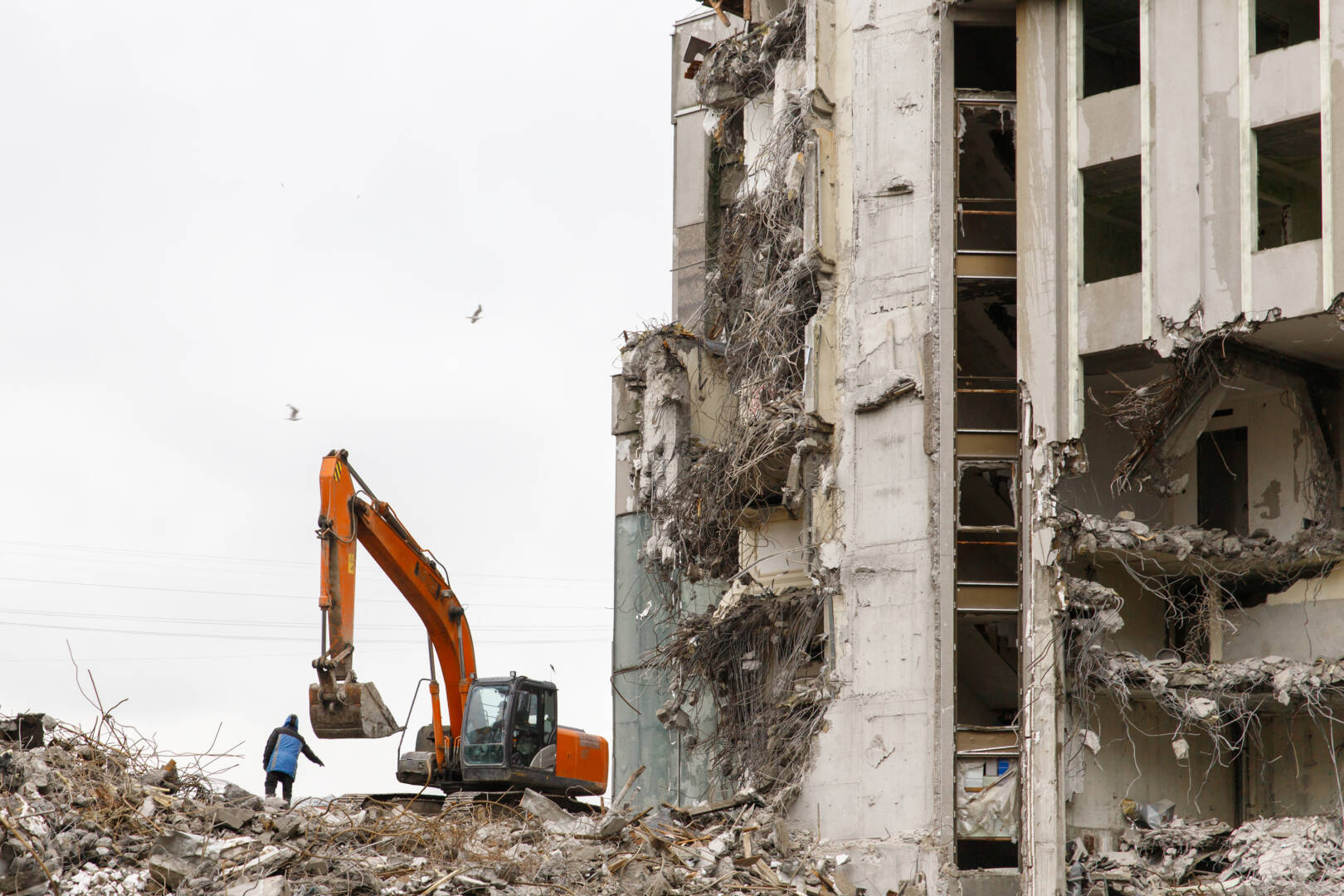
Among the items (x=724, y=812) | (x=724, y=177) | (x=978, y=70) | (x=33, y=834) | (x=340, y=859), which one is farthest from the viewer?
(x=724, y=177)

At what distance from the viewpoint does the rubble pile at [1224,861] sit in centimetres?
1877

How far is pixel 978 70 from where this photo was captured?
23859 mm

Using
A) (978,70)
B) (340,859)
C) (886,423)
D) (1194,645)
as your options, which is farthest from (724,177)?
(340,859)

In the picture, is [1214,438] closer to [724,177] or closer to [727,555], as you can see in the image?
[727,555]

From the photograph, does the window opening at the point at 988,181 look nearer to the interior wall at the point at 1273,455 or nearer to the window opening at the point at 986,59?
the window opening at the point at 986,59

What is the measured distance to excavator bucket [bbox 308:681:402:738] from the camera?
62.3 ft

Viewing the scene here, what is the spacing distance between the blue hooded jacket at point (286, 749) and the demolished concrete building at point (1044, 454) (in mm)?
5660

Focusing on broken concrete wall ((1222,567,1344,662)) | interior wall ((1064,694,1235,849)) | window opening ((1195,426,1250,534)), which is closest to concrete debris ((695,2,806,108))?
window opening ((1195,426,1250,534))

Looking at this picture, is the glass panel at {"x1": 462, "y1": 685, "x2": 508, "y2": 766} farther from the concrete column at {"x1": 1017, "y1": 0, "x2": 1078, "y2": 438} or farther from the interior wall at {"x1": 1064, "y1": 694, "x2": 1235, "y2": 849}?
the concrete column at {"x1": 1017, "y1": 0, "x2": 1078, "y2": 438}

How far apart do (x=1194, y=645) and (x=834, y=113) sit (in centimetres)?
837

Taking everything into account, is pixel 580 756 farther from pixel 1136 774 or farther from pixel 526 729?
pixel 1136 774

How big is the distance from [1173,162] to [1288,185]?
2.56 metres

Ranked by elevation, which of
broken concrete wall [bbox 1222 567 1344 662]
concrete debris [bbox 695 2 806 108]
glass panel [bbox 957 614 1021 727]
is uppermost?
concrete debris [bbox 695 2 806 108]

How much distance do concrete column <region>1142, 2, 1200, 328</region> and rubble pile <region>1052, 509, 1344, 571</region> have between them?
98.3 inches
